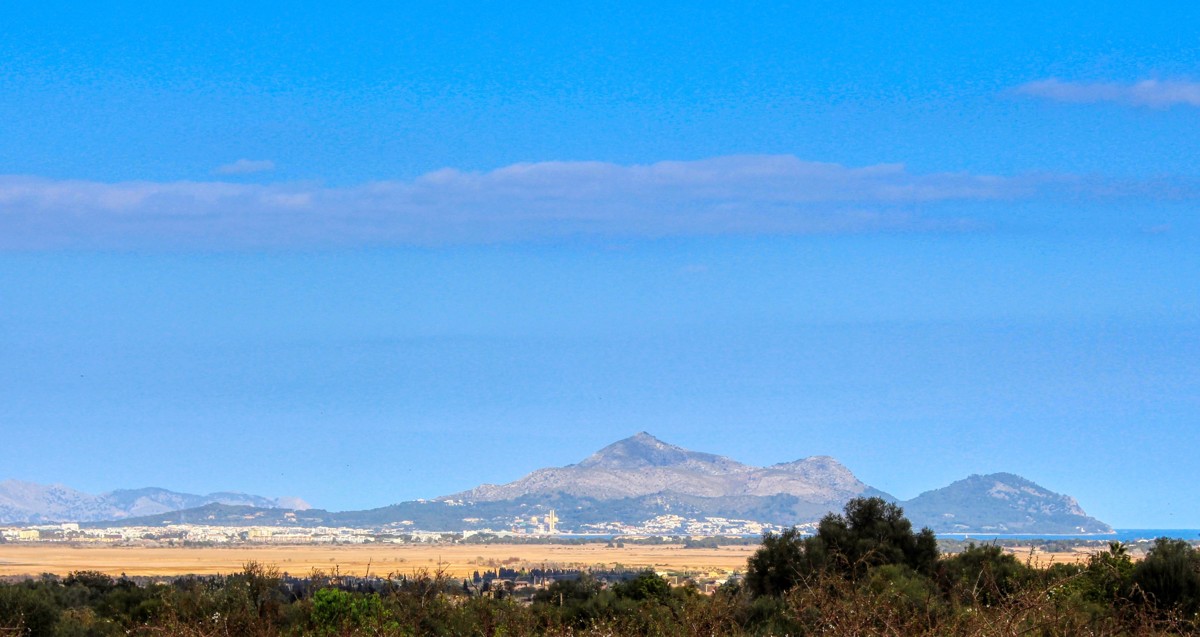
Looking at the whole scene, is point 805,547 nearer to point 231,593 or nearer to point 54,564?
point 231,593

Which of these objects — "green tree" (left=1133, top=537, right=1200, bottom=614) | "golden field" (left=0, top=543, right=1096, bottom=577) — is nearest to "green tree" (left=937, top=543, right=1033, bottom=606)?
"green tree" (left=1133, top=537, right=1200, bottom=614)

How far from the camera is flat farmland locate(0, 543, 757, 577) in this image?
132875 millimetres

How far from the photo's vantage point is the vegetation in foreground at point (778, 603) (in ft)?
84.6

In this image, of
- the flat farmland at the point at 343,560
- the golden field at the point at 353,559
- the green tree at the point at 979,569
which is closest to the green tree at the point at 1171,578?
the green tree at the point at 979,569

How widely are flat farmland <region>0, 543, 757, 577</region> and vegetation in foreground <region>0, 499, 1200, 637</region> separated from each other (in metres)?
65.1

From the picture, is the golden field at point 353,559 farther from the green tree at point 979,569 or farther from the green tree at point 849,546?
the green tree at point 979,569

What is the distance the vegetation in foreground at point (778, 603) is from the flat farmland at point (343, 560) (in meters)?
65.1

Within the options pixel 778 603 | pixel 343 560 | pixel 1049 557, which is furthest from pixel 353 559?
pixel 778 603

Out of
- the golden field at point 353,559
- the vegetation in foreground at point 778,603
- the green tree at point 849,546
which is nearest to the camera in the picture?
the vegetation in foreground at point 778,603

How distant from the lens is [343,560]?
515ft

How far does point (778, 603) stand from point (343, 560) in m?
120

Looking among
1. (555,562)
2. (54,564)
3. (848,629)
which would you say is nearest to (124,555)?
(54,564)

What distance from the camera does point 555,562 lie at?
15725 centimetres

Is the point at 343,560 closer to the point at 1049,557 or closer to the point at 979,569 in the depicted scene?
the point at 1049,557
